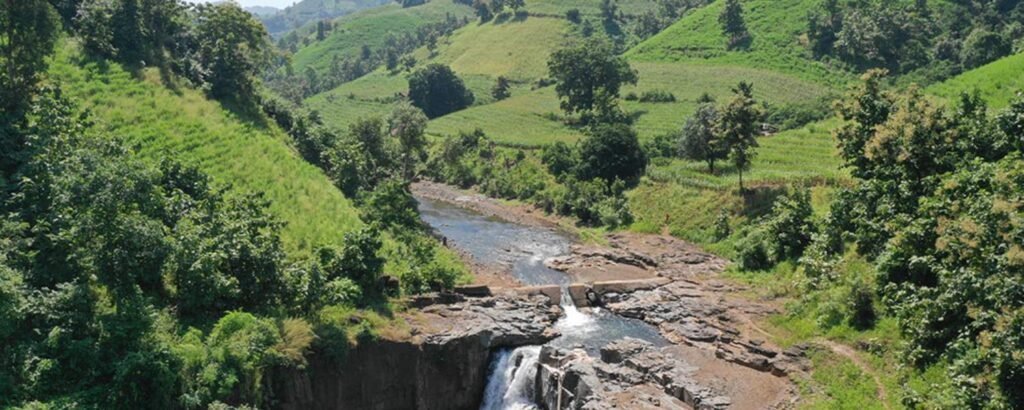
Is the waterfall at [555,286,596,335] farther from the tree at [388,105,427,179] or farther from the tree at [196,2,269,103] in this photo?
the tree at [196,2,269,103]

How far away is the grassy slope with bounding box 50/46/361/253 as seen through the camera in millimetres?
40656

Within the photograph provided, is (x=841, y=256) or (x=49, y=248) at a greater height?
(x=49, y=248)

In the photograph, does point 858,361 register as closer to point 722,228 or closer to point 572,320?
point 572,320

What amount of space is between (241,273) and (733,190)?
1546 inches

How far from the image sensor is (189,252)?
2728cm

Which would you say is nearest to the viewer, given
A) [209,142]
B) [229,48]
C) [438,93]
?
[209,142]

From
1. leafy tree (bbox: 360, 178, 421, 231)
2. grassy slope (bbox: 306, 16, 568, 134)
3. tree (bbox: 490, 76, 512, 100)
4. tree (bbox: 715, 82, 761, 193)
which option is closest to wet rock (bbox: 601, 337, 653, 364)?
leafy tree (bbox: 360, 178, 421, 231)

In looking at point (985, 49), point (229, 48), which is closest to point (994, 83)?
point (985, 49)

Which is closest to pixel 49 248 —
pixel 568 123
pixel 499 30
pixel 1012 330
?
pixel 1012 330

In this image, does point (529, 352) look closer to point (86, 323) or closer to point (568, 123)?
point (86, 323)

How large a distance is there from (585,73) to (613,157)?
29825 mm

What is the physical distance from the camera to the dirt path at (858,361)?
91.4 ft

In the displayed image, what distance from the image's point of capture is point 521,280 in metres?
45.3

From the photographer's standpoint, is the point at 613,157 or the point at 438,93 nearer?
the point at 613,157
